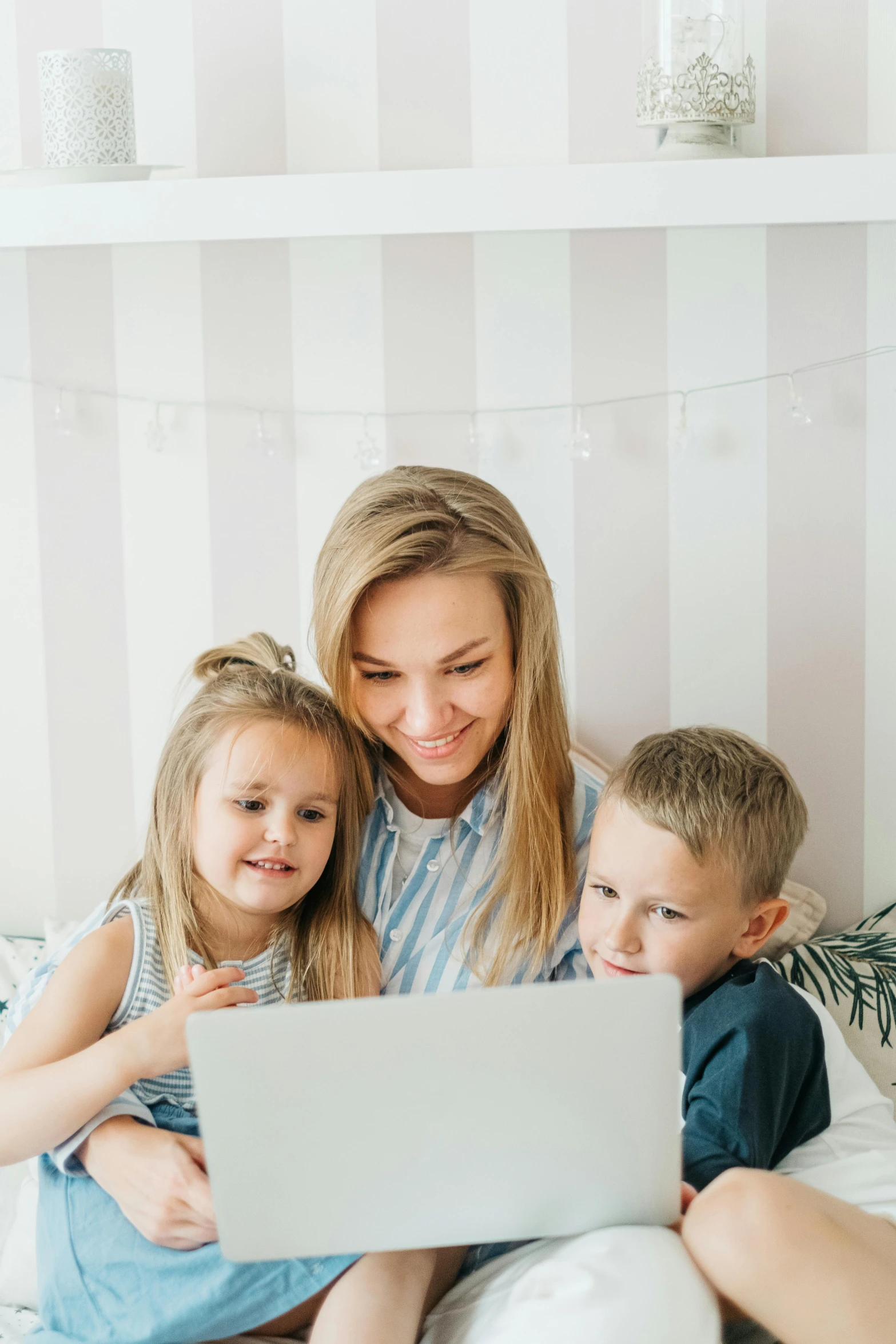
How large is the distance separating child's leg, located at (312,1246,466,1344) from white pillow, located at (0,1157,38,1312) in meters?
0.35

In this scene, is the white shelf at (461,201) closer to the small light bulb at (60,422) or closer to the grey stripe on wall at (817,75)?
the grey stripe on wall at (817,75)

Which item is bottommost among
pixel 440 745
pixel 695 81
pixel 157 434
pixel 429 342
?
pixel 440 745

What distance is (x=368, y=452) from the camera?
172cm

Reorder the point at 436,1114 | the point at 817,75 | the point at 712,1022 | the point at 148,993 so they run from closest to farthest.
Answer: the point at 436,1114
the point at 712,1022
the point at 148,993
the point at 817,75

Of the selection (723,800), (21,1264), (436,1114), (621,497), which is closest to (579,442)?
(621,497)

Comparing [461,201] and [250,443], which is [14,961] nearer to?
[250,443]

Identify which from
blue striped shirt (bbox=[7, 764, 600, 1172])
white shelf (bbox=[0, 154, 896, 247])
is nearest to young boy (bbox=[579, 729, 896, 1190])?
blue striped shirt (bbox=[7, 764, 600, 1172])

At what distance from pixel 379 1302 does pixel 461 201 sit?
116 cm

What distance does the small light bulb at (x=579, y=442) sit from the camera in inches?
66.5

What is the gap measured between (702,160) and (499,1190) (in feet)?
3.77

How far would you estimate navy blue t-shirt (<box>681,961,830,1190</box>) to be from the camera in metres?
1.06

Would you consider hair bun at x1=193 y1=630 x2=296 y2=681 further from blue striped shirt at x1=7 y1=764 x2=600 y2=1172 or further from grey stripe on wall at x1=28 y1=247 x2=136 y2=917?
grey stripe on wall at x1=28 y1=247 x2=136 y2=917

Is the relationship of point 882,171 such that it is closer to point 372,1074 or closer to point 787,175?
point 787,175

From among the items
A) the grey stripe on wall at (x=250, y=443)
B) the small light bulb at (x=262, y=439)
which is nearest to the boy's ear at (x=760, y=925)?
the grey stripe on wall at (x=250, y=443)
